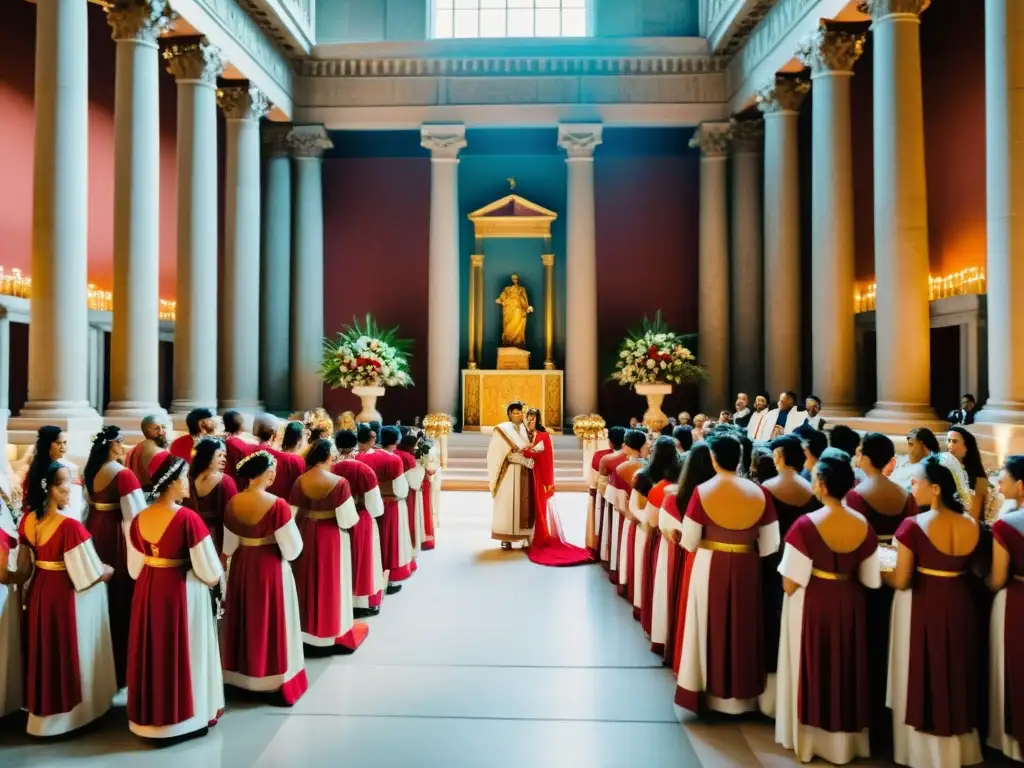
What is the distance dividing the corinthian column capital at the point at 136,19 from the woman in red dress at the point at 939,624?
11.8 metres

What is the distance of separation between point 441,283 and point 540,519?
8.93 meters

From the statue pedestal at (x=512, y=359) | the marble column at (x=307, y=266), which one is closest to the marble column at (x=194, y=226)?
the marble column at (x=307, y=266)

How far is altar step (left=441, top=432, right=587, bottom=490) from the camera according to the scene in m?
14.8

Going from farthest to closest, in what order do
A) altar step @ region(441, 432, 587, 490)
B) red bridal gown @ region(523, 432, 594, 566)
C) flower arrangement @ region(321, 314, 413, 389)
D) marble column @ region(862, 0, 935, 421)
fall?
flower arrangement @ region(321, 314, 413, 389) < altar step @ region(441, 432, 587, 490) < marble column @ region(862, 0, 935, 421) < red bridal gown @ region(523, 432, 594, 566)

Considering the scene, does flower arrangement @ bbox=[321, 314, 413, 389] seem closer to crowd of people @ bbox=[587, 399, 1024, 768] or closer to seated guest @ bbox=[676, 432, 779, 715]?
crowd of people @ bbox=[587, 399, 1024, 768]

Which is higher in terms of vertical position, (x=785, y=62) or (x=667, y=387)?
(x=785, y=62)

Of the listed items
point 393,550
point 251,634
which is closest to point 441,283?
point 393,550

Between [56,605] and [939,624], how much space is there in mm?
4634

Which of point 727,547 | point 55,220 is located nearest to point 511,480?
point 727,547

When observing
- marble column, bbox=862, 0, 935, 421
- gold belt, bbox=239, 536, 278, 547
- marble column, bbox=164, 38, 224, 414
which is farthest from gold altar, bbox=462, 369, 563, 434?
gold belt, bbox=239, 536, 278, 547

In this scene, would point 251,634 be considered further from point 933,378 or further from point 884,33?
point 933,378

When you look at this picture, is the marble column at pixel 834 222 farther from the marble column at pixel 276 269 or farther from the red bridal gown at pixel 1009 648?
the marble column at pixel 276 269

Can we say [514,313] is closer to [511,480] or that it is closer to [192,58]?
[192,58]

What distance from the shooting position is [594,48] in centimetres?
1761
